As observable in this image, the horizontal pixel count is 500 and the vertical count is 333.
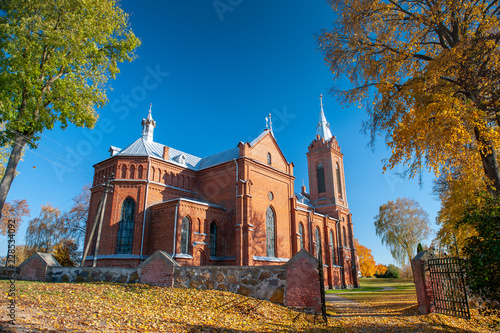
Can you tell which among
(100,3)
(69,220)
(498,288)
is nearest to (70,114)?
(100,3)

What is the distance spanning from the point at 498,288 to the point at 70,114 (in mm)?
16959

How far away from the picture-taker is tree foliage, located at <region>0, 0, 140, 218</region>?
42.3 ft

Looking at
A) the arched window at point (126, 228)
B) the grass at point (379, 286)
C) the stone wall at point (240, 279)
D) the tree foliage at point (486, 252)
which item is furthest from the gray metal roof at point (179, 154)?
the tree foliage at point (486, 252)

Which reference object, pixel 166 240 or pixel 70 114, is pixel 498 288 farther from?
pixel 166 240

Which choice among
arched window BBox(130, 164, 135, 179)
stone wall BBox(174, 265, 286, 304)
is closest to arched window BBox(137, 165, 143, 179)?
arched window BBox(130, 164, 135, 179)

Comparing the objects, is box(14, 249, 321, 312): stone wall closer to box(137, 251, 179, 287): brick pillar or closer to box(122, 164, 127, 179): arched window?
box(137, 251, 179, 287): brick pillar

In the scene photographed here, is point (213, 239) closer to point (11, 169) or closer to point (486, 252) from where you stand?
point (11, 169)

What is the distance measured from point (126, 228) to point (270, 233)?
12.2 metres

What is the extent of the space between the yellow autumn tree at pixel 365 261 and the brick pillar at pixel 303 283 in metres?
55.6

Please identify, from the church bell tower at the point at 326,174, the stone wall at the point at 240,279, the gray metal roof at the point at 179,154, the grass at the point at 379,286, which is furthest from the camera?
the church bell tower at the point at 326,174

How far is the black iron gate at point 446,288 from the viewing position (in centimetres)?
1084

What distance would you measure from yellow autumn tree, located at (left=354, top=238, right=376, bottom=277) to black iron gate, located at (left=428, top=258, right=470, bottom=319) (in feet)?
173

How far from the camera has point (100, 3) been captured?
573 inches

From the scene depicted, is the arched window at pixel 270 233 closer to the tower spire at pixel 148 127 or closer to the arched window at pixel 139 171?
the arched window at pixel 139 171
